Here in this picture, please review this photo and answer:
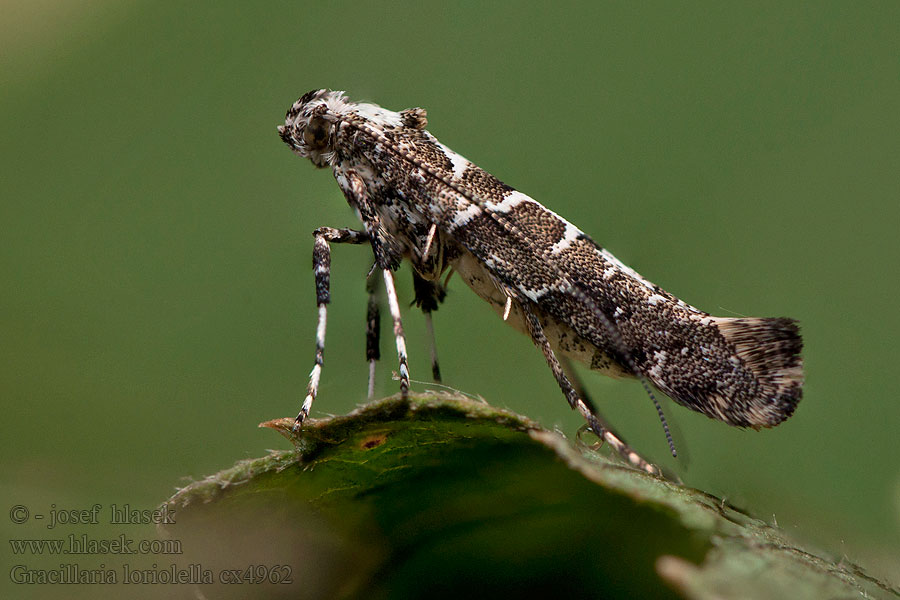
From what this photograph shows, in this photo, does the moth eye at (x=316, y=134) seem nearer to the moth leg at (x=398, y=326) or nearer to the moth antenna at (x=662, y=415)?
the moth leg at (x=398, y=326)

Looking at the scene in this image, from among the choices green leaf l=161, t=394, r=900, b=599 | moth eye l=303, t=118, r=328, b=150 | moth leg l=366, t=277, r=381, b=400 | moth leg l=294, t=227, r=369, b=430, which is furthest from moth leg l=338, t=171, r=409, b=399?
green leaf l=161, t=394, r=900, b=599

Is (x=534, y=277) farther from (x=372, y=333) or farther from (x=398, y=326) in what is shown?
(x=372, y=333)

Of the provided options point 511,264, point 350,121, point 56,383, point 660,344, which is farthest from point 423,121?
point 56,383

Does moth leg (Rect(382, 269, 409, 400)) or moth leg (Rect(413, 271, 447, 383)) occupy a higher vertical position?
moth leg (Rect(413, 271, 447, 383))

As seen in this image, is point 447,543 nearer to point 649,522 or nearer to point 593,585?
point 593,585

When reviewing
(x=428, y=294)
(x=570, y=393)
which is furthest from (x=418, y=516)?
(x=428, y=294)

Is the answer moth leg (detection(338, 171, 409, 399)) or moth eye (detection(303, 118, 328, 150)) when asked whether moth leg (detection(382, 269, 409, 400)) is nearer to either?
moth leg (detection(338, 171, 409, 399))
